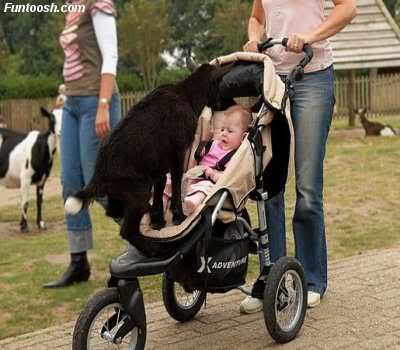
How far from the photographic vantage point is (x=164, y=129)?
3775 millimetres

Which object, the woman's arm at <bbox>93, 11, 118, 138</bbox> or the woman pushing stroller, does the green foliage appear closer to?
the woman's arm at <bbox>93, 11, 118, 138</bbox>

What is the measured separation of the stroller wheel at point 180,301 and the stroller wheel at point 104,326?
715 mm

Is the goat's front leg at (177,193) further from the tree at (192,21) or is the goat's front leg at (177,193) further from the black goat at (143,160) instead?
the tree at (192,21)

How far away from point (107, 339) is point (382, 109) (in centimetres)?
2485

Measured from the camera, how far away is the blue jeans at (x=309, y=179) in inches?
191

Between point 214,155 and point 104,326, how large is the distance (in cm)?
117

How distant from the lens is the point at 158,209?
12.8 feet

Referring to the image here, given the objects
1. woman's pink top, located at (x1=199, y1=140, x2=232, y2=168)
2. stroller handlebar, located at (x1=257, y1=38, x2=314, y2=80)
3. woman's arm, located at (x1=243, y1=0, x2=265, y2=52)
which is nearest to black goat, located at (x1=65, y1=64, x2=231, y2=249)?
woman's pink top, located at (x1=199, y1=140, x2=232, y2=168)

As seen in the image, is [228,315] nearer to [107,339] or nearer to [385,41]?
[107,339]

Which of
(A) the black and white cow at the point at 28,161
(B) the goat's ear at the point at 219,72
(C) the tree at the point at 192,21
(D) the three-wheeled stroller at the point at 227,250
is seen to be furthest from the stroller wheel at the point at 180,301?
(C) the tree at the point at 192,21

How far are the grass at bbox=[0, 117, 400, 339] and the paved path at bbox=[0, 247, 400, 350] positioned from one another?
589mm

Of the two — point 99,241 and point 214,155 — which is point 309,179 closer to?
point 214,155

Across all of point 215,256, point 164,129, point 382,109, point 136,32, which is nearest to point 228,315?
point 215,256

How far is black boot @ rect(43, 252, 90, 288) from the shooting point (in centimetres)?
605
